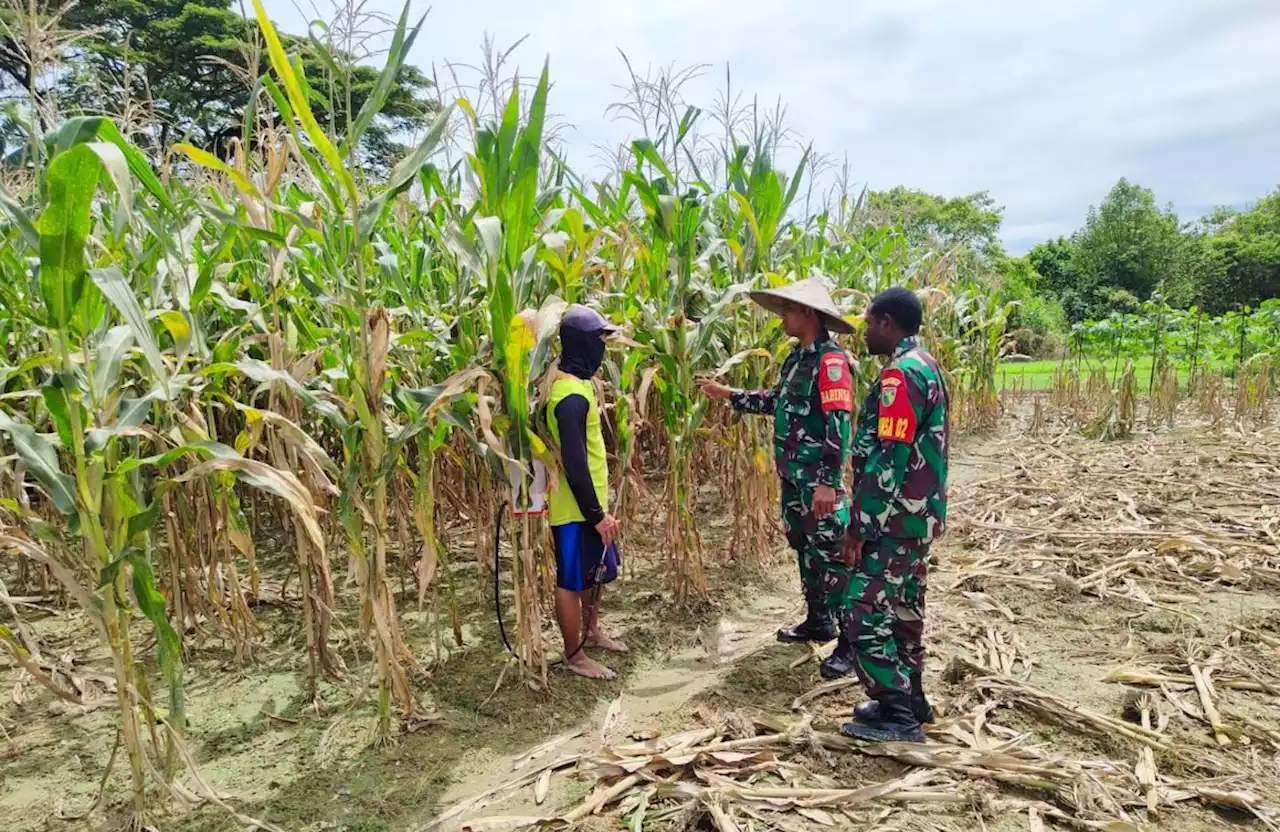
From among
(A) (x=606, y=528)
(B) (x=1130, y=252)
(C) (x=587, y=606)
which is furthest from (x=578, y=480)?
(B) (x=1130, y=252)

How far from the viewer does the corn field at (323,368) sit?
6.40 feet

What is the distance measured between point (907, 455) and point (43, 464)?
8.30 ft

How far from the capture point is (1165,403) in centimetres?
957

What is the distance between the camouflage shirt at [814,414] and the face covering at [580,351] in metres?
0.96

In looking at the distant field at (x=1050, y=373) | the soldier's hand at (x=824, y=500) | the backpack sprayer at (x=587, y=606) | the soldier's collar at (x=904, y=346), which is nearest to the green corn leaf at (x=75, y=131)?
the backpack sprayer at (x=587, y=606)

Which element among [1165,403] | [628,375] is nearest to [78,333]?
[628,375]

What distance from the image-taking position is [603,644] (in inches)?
139

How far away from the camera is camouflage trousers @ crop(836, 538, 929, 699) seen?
267cm

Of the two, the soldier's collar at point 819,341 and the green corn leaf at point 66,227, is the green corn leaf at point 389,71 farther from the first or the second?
the soldier's collar at point 819,341

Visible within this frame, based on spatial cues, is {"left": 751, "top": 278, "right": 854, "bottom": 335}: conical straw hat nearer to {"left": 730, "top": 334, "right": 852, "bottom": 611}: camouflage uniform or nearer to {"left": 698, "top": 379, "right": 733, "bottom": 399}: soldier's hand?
{"left": 730, "top": 334, "right": 852, "bottom": 611}: camouflage uniform

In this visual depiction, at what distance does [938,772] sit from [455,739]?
5.57 feet

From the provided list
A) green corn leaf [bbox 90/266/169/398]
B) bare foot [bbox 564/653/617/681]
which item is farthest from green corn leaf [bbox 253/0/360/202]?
bare foot [bbox 564/653/617/681]

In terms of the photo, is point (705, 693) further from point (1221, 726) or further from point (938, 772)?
point (1221, 726)

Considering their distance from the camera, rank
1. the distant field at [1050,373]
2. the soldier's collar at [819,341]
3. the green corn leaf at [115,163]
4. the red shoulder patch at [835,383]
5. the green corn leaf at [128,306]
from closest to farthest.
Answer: the green corn leaf at [115,163]
the green corn leaf at [128,306]
the red shoulder patch at [835,383]
the soldier's collar at [819,341]
the distant field at [1050,373]
